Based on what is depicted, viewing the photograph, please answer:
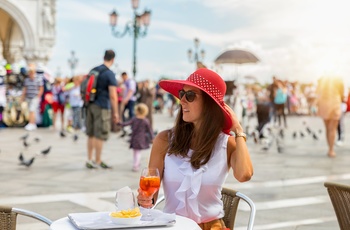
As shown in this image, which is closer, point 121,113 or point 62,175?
point 62,175

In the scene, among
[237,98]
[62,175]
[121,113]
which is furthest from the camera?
[121,113]

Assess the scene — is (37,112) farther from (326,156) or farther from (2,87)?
(326,156)

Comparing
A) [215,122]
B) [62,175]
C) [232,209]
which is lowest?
[62,175]

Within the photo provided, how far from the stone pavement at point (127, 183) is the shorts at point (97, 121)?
59 centimetres

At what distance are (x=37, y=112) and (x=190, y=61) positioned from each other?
26.3 m

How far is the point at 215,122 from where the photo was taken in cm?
350

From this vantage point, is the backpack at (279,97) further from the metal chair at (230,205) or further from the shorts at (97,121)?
the metal chair at (230,205)

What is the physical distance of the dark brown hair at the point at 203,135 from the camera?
345 centimetres

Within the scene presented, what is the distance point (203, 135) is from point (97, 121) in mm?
6266

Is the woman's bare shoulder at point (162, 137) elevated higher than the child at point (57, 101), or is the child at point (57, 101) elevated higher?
the woman's bare shoulder at point (162, 137)

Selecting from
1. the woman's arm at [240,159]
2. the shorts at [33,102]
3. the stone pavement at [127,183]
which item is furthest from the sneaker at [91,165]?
the shorts at [33,102]

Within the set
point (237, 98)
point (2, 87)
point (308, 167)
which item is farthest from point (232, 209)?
point (2, 87)

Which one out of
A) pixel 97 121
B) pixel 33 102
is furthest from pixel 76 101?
pixel 97 121

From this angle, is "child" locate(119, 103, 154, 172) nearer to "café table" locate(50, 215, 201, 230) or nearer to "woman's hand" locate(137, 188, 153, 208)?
"woman's hand" locate(137, 188, 153, 208)
